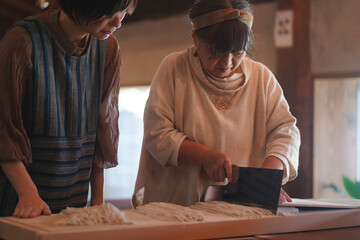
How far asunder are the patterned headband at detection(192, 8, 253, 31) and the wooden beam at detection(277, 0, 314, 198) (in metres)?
3.00

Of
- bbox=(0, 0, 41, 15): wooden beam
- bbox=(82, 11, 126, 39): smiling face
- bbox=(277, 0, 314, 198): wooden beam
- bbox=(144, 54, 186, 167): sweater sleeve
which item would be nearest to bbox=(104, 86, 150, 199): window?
bbox=(0, 0, 41, 15): wooden beam

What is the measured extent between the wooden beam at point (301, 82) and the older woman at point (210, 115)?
2822 millimetres

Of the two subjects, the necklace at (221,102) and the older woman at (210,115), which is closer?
the older woman at (210,115)

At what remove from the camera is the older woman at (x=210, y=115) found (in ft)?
4.74

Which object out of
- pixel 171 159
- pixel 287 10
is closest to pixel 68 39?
pixel 171 159

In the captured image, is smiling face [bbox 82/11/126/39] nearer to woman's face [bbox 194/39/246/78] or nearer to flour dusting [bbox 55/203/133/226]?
woman's face [bbox 194/39/246/78]

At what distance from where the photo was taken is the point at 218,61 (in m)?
1.48

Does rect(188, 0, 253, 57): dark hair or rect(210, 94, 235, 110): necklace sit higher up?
rect(188, 0, 253, 57): dark hair

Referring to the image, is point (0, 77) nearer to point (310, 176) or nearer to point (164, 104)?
point (164, 104)

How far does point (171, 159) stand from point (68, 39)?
1.52 ft

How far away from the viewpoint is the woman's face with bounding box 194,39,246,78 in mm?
1469

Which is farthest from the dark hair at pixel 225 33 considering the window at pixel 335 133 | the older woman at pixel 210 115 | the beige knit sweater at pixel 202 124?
the window at pixel 335 133

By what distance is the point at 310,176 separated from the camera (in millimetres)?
4461

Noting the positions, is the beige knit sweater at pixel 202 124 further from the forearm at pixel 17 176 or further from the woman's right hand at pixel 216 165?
the forearm at pixel 17 176
